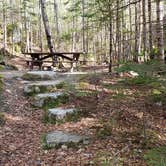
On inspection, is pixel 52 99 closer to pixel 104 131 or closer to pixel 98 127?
pixel 98 127

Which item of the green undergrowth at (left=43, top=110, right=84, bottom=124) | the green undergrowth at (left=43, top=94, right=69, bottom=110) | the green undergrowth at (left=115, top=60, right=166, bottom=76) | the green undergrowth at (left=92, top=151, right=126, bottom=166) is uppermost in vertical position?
the green undergrowth at (left=115, top=60, right=166, bottom=76)

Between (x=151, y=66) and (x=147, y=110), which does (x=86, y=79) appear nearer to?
(x=147, y=110)

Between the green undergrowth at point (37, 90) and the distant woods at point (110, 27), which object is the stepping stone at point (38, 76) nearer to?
the green undergrowth at point (37, 90)

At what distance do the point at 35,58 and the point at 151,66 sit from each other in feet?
36.4

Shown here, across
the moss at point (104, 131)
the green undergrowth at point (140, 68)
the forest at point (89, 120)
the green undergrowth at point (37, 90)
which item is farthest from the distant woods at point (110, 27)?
the green undergrowth at point (37, 90)

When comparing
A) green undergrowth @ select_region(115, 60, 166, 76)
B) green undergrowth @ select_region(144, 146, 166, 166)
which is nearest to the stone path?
green undergrowth @ select_region(144, 146, 166, 166)

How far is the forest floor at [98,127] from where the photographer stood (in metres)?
6.56

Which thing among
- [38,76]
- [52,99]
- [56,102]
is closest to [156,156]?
[56,102]

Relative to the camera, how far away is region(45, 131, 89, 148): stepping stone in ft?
23.6

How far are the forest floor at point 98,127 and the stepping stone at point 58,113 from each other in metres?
0.28

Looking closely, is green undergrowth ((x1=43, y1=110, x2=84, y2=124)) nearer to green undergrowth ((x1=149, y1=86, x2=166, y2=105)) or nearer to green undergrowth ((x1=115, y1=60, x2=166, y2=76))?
green undergrowth ((x1=115, y1=60, x2=166, y2=76))

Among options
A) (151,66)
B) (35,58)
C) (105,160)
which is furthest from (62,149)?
(35,58)

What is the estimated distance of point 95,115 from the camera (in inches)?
349

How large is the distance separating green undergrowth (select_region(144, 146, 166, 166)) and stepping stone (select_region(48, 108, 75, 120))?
2943mm
